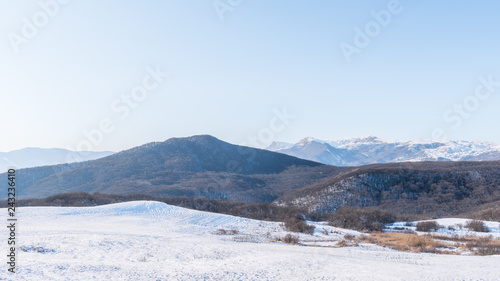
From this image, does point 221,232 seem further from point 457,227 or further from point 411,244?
point 457,227

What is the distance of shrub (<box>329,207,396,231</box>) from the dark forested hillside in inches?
1418

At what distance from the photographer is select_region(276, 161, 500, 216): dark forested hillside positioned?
92500 mm

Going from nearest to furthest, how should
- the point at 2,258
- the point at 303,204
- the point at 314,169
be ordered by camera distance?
the point at 2,258, the point at 303,204, the point at 314,169

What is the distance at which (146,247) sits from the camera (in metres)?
21.6

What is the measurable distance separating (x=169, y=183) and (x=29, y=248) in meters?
140

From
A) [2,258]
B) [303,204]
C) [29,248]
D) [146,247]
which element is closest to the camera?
[2,258]

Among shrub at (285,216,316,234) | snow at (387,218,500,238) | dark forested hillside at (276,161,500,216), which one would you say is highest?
dark forested hillside at (276,161,500,216)

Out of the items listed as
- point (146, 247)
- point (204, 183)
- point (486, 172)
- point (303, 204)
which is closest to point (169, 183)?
point (204, 183)

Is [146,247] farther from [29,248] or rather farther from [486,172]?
[486,172]

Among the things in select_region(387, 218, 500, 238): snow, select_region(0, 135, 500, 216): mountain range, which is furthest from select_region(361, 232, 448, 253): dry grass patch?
select_region(0, 135, 500, 216): mountain range

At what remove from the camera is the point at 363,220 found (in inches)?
1980

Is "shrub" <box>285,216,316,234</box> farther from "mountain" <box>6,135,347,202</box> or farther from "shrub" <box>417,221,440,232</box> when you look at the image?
"mountain" <box>6,135,347,202</box>

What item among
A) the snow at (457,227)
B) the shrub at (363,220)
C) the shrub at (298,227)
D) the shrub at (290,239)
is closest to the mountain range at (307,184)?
the snow at (457,227)

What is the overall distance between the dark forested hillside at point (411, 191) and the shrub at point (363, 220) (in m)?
36.0
